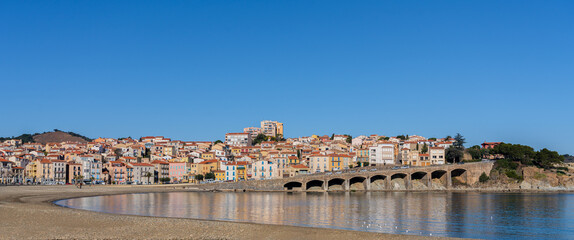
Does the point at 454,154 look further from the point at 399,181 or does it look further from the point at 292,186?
the point at 292,186

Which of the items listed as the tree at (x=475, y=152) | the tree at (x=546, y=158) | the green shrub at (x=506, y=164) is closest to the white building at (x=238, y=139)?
the tree at (x=475, y=152)

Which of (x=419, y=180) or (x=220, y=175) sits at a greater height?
(x=220, y=175)

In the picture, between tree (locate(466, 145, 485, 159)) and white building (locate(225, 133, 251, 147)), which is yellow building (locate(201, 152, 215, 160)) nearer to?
white building (locate(225, 133, 251, 147))

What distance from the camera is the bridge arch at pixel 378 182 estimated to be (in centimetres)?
10140

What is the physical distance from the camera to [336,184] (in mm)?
100750

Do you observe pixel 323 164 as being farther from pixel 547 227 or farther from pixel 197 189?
pixel 547 227

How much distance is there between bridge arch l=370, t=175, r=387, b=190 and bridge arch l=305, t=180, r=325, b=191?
32.8ft

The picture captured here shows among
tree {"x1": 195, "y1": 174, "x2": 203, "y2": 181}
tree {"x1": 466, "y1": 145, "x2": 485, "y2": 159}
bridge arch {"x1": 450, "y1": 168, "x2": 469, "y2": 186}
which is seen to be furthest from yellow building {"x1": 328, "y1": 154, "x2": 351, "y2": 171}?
tree {"x1": 466, "y1": 145, "x2": 485, "y2": 159}

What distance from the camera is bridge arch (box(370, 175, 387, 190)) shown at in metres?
101

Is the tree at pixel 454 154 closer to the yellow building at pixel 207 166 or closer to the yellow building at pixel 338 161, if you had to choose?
the yellow building at pixel 338 161

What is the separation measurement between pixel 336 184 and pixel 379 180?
8978 millimetres

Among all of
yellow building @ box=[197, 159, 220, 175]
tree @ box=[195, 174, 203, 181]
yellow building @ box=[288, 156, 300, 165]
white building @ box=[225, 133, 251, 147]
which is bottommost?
tree @ box=[195, 174, 203, 181]

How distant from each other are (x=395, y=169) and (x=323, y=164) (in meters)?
19.8

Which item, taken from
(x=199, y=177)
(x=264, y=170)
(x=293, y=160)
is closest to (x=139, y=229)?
(x=264, y=170)
